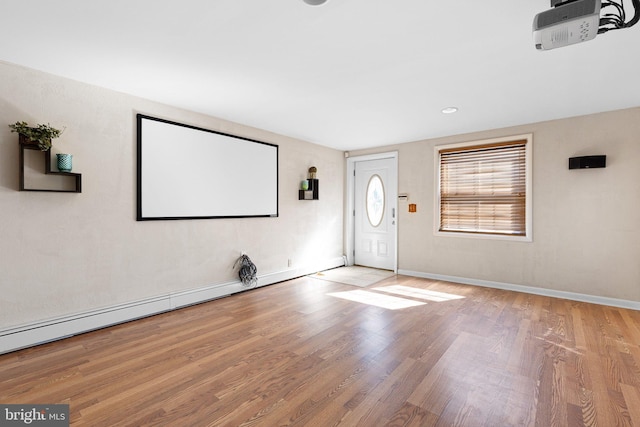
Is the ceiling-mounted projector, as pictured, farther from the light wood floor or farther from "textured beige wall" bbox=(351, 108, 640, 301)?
"textured beige wall" bbox=(351, 108, 640, 301)

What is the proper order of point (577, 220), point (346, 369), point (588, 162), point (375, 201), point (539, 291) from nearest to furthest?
point (346, 369)
point (588, 162)
point (577, 220)
point (539, 291)
point (375, 201)

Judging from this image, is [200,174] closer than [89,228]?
No

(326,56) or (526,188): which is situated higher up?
(326,56)

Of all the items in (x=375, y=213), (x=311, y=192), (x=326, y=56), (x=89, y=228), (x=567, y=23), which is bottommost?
(x=89, y=228)

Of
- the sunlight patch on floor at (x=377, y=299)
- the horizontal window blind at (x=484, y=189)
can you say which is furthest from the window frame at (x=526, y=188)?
the sunlight patch on floor at (x=377, y=299)

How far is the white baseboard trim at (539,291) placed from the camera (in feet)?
13.0

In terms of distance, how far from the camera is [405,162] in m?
5.80

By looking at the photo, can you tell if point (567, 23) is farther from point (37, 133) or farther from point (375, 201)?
point (375, 201)

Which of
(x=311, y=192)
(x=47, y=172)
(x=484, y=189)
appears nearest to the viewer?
(x=47, y=172)

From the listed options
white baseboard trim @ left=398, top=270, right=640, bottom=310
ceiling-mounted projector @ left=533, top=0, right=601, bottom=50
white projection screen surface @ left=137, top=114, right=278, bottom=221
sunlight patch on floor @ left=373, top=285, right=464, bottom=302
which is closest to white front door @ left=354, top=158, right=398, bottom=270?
white baseboard trim @ left=398, top=270, right=640, bottom=310

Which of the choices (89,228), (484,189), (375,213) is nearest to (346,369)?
(89,228)

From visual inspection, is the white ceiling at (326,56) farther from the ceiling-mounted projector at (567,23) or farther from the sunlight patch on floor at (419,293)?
the sunlight patch on floor at (419,293)

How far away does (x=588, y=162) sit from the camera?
4.05 metres

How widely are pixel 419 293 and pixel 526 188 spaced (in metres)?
2.21
